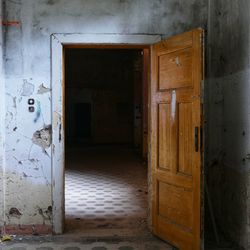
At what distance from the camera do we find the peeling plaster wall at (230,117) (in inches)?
152

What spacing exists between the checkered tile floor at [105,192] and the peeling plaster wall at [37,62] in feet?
2.39

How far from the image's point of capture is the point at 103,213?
5.53 m

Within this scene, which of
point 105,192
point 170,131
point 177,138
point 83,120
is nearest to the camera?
point 177,138

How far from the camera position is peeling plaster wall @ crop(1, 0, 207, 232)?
14.5 feet

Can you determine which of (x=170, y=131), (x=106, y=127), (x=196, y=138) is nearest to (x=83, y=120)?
(x=106, y=127)

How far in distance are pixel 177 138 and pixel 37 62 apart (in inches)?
71.3

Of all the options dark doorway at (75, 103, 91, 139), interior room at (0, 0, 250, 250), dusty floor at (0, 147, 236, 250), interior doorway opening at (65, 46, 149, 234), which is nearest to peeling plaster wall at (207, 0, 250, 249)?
interior room at (0, 0, 250, 250)

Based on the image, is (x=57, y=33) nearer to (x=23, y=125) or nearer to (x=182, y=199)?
(x=23, y=125)

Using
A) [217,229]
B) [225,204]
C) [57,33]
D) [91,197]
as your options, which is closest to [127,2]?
[57,33]

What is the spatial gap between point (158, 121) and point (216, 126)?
775 millimetres

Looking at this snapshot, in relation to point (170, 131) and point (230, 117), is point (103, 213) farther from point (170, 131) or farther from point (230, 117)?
point (230, 117)

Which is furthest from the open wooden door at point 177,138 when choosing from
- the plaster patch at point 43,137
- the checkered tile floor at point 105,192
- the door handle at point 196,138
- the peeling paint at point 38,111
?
the peeling paint at point 38,111

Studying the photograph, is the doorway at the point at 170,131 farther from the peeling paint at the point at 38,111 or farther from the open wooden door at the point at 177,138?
the peeling paint at the point at 38,111

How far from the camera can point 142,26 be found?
176 inches
